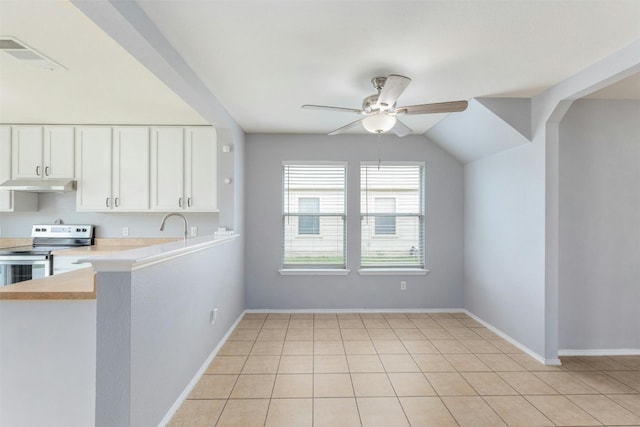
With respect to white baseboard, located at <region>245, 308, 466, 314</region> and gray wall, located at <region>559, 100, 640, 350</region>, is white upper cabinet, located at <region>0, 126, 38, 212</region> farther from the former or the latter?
gray wall, located at <region>559, 100, 640, 350</region>

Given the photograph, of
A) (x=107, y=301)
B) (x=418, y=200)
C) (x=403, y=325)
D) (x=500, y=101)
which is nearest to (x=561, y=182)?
(x=500, y=101)

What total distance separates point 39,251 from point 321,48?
3869 millimetres

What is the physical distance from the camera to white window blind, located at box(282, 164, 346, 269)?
14.0ft

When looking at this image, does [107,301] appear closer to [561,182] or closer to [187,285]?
[187,285]

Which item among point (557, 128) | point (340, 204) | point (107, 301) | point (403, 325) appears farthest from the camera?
point (340, 204)

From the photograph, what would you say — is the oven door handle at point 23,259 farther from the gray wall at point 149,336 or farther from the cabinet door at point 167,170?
the gray wall at point 149,336

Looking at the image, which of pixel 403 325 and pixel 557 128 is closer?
pixel 557 128

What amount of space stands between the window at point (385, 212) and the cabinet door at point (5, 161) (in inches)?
184

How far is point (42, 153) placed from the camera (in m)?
3.81

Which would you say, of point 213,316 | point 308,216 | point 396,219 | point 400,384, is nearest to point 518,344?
point 400,384

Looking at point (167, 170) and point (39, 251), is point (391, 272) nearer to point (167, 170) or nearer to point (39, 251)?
point (167, 170)

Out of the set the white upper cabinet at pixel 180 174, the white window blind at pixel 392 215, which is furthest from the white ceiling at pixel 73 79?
the white window blind at pixel 392 215

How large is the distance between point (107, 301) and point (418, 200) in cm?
378

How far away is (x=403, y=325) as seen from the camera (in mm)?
3713
